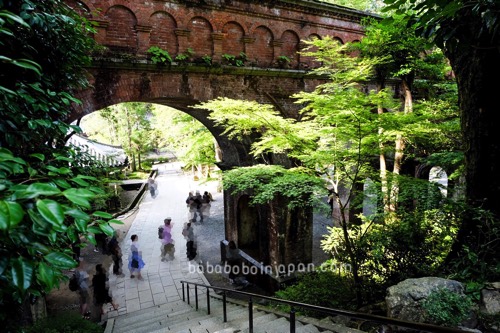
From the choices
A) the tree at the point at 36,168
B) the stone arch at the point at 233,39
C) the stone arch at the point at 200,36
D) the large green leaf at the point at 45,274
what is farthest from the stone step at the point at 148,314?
the stone arch at the point at 233,39

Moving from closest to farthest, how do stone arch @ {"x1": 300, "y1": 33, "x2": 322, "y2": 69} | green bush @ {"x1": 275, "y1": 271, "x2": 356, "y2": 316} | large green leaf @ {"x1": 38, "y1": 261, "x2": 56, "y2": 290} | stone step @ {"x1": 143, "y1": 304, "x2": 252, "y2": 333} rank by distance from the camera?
1. large green leaf @ {"x1": 38, "y1": 261, "x2": 56, "y2": 290}
2. stone step @ {"x1": 143, "y1": 304, "x2": 252, "y2": 333}
3. green bush @ {"x1": 275, "y1": 271, "x2": 356, "y2": 316}
4. stone arch @ {"x1": 300, "y1": 33, "x2": 322, "y2": 69}

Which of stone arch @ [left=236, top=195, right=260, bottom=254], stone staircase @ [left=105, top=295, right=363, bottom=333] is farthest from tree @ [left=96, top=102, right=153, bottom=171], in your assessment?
stone staircase @ [left=105, top=295, right=363, bottom=333]

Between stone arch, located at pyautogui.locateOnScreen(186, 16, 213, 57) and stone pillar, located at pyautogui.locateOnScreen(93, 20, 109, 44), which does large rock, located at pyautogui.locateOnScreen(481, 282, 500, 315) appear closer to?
stone arch, located at pyautogui.locateOnScreen(186, 16, 213, 57)

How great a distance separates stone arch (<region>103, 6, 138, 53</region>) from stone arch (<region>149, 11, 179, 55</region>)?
1.49 feet

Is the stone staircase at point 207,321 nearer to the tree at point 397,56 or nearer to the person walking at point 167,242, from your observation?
the person walking at point 167,242

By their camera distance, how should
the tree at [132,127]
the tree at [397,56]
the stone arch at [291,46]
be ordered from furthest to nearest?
the tree at [132,127] < the stone arch at [291,46] < the tree at [397,56]

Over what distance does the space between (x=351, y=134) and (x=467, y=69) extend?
199 centimetres

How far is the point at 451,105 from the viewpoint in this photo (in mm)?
7051

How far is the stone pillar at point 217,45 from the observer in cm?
776

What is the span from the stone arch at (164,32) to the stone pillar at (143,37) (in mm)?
117

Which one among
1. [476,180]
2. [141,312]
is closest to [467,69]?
[476,180]

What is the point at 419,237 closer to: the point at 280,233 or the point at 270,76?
the point at 280,233

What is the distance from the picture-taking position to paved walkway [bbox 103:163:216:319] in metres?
7.72

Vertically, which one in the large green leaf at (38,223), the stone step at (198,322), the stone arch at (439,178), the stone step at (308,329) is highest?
the large green leaf at (38,223)
